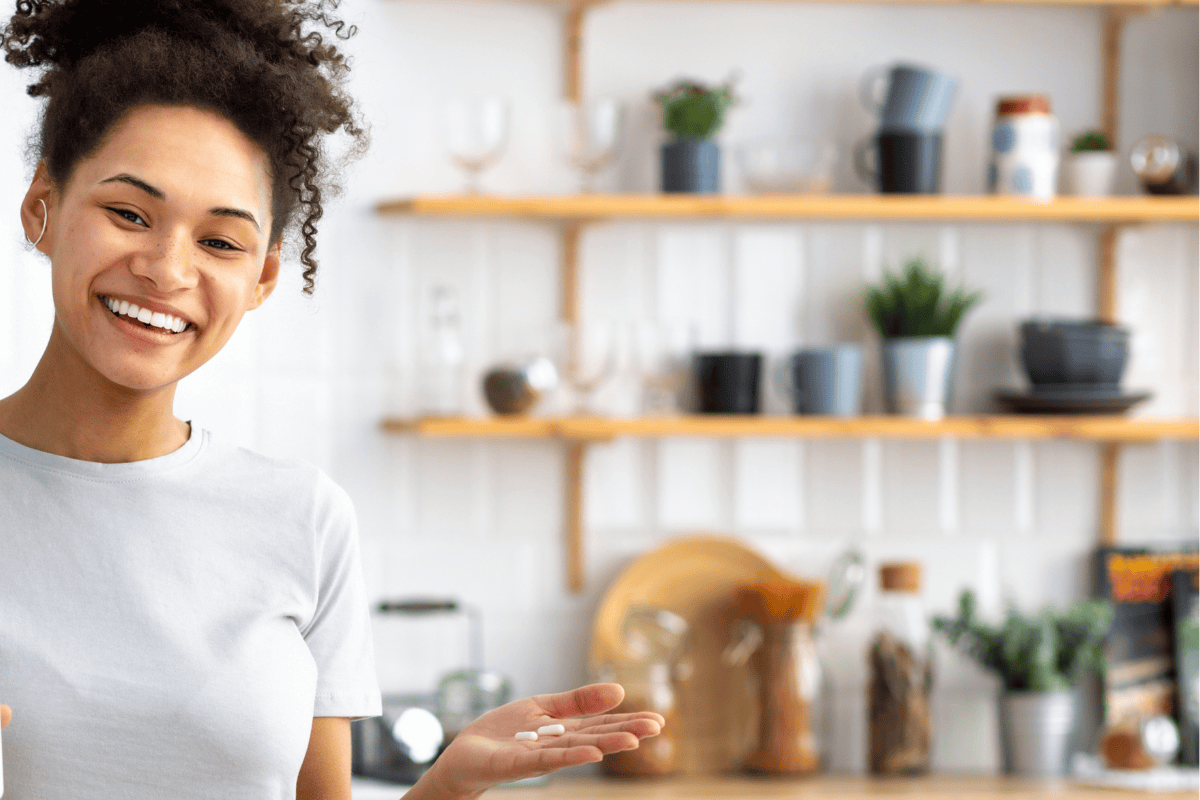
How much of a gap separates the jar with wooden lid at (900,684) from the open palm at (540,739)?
1.42 meters

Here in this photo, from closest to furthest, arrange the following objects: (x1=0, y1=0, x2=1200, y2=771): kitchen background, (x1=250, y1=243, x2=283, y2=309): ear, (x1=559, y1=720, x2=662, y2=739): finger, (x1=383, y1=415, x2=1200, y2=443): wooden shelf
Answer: (x1=559, y1=720, x2=662, y2=739): finger, (x1=250, y1=243, x2=283, y2=309): ear, (x1=383, y1=415, x2=1200, y2=443): wooden shelf, (x1=0, y1=0, x2=1200, y2=771): kitchen background

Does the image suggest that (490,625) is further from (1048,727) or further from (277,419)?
(1048,727)

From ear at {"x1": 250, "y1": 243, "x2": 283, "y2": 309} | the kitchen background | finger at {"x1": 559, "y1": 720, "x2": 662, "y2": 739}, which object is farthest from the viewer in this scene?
the kitchen background

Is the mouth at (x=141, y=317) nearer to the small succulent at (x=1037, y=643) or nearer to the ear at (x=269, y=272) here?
the ear at (x=269, y=272)

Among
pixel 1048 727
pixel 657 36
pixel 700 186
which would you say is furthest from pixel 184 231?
pixel 1048 727

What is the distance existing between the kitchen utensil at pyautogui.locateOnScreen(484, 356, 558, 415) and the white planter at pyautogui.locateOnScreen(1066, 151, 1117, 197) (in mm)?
1125

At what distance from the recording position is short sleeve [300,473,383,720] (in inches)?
41.6

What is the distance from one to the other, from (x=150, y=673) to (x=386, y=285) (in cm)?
163

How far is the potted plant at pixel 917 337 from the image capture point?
2.37 meters

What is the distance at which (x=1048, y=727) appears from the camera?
232 cm

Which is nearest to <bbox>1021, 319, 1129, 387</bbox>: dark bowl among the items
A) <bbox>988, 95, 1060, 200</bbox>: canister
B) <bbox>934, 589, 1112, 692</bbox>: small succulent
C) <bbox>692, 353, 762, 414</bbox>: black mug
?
<bbox>988, 95, 1060, 200</bbox>: canister

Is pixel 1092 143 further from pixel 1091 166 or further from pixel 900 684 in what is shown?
pixel 900 684

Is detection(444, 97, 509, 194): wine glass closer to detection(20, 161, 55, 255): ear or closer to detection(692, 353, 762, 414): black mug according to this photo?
detection(692, 353, 762, 414): black mug

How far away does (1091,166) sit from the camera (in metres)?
2.45
